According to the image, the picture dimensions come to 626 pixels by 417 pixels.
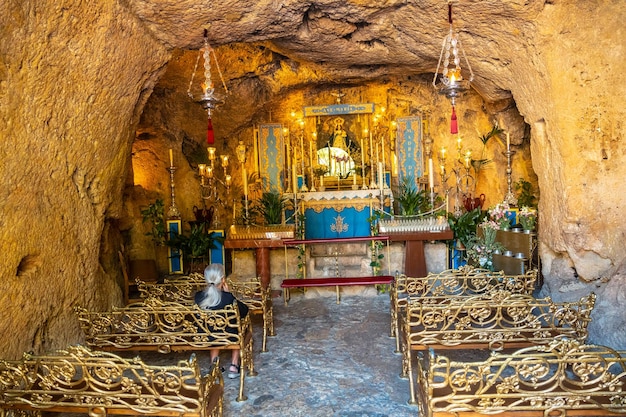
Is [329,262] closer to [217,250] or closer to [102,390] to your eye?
[217,250]

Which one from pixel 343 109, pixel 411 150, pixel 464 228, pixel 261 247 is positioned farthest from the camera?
pixel 411 150

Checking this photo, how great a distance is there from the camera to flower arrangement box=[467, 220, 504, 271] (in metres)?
8.12

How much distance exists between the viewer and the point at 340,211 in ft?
32.0

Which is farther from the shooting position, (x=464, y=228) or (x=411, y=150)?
(x=411, y=150)

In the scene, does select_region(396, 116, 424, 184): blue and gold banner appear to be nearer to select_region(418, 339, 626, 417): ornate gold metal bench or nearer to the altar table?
the altar table

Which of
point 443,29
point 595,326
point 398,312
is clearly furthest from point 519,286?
point 443,29

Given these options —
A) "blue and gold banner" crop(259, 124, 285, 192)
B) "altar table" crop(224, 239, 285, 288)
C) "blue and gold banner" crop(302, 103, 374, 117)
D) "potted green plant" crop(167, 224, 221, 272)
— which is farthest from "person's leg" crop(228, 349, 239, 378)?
"blue and gold banner" crop(302, 103, 374, 117)

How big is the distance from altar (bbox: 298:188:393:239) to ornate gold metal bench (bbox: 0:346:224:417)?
21.1 feet

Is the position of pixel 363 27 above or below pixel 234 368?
above

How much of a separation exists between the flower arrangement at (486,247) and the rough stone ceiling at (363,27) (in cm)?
232

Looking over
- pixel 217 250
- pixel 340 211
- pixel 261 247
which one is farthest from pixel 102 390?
pixel 340 211

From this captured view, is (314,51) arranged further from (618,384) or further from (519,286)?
(618,384)

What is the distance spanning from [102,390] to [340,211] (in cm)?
683

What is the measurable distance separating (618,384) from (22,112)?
5307 mm
